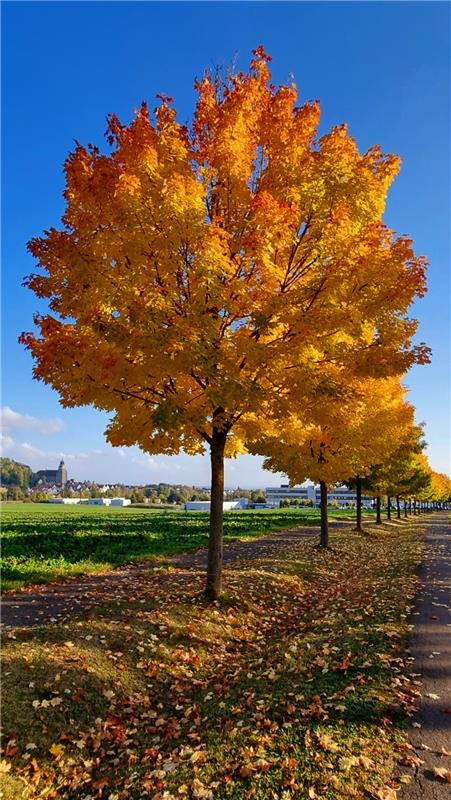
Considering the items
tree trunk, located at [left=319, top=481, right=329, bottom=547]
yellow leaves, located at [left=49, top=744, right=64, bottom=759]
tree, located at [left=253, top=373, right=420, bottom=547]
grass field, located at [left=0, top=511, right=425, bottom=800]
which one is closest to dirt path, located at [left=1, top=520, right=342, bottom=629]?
grass field, located at [left=0, top=511, right=425, bottom=800]

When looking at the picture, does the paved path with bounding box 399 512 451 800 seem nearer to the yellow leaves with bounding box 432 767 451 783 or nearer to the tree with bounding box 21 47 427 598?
the yellow leaves with bounding box 432 767 451 783

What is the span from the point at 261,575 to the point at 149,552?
22.1 ft

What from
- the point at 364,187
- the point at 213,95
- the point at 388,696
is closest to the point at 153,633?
the point at 388,696

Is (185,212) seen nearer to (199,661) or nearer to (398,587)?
(199,661)

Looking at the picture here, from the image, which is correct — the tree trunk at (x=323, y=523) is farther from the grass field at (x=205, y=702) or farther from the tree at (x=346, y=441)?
the grass field at (x=205, y=702)

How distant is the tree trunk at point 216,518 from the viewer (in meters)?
10.2

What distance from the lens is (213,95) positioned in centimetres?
966

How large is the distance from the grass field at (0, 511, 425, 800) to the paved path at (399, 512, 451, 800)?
16cm


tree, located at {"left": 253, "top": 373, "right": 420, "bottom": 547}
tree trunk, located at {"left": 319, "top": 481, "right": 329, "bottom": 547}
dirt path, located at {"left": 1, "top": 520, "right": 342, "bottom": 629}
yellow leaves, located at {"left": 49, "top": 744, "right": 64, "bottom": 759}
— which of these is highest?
tree, located at {"left": 253, "top": 373, "right": 420, "bottom": 547}

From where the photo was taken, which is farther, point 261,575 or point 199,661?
point 261,575

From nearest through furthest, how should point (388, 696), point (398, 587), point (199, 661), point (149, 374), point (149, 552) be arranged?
point (388, 696) → point (199, 661) → point (149, 374) → point (398, 587) → point (149, 552)

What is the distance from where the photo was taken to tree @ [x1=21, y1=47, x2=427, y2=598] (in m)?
8.05

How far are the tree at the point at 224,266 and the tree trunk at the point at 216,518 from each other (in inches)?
53.0

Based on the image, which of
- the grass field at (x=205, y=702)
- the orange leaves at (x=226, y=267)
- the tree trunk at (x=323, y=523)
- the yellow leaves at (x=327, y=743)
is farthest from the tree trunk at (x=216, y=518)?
the tree trunk at (x=323, y=523)
